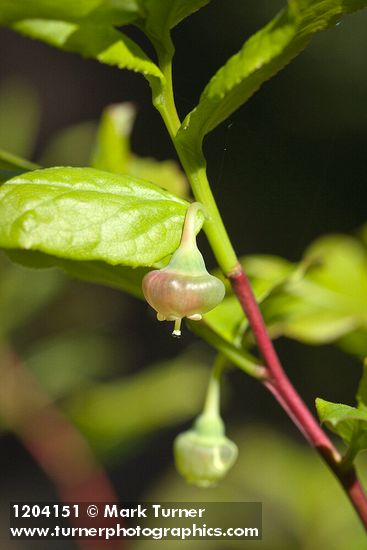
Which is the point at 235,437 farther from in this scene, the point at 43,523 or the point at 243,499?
the point at 43,523

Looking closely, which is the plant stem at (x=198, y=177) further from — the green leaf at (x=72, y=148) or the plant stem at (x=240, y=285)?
the green leaf at (x=72, y=148)

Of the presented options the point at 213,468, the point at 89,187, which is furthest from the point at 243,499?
the point at 89,187

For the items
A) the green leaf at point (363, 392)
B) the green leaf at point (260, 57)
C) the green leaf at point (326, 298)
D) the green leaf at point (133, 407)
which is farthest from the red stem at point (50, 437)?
the green leaf at point (260, 57)

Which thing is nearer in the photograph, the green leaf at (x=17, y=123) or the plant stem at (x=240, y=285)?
the plant stem at (x=240, y=285)

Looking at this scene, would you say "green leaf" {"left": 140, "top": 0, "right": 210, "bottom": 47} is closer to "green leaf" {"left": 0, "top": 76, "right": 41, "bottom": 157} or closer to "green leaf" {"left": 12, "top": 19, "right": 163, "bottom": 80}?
"green leaf" {"left": 12, "top": 19, "right": 163, "bottom": 80}

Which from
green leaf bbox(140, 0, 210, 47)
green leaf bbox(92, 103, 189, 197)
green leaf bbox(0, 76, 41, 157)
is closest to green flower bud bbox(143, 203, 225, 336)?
green leaf bbox(140, 0, 210, 47)

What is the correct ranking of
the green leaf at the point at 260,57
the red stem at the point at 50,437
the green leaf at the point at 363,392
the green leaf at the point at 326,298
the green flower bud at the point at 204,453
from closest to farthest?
1. the green leaf at the point at 260,57
2. the green leaf at the point at 363,392
3. the green flower bud at the point at 204,453
4. the green leaf at the point at 326,298
5. the red stem at the point at 50,437

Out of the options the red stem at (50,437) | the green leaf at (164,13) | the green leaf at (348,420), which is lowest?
the green leaf at (348,420)
